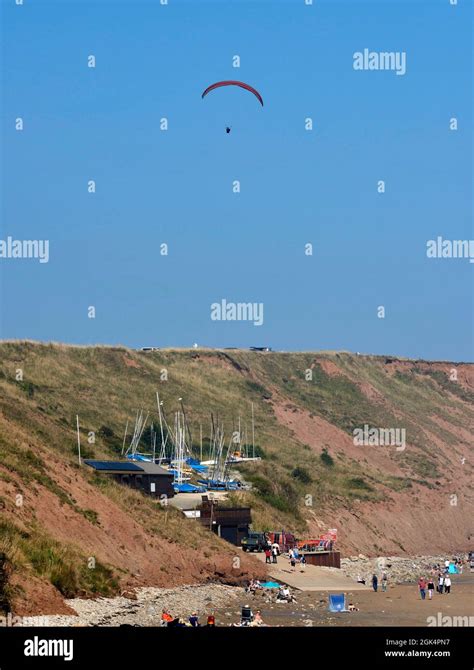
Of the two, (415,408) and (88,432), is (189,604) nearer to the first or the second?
(88,432)

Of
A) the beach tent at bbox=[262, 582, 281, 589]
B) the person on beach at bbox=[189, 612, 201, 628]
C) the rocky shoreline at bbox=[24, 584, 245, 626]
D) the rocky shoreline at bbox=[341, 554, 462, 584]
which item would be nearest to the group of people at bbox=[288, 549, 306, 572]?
the rocky shoreline at bbox=[341, 554, 462, 584]

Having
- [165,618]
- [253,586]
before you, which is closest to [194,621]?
[165,618]

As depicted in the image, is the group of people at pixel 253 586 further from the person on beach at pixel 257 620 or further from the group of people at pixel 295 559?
the person on beach at pixel 257 620

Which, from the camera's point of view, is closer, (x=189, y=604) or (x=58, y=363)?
(x=189, y=604)

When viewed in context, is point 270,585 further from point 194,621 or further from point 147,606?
point 194,621

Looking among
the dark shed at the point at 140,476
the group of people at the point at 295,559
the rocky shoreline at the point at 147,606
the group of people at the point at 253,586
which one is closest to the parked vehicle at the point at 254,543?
the group of people at the point at 295,559

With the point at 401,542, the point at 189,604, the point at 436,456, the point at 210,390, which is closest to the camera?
the point at 189,604
